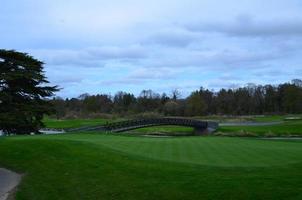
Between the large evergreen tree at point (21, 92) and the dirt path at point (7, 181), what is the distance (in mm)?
5273

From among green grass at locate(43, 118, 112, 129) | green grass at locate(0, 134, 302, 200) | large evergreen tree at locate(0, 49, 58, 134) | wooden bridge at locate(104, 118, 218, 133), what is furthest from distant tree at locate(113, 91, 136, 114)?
green grass at locate(0, 134, 302, 200)

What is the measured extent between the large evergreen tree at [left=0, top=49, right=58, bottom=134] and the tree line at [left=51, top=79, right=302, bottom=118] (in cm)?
12555

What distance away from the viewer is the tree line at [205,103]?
156 meters

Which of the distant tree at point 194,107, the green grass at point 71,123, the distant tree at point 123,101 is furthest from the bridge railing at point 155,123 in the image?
the distant tree at point 123,101

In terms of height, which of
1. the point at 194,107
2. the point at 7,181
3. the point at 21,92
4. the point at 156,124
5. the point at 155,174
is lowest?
the point at 7,181

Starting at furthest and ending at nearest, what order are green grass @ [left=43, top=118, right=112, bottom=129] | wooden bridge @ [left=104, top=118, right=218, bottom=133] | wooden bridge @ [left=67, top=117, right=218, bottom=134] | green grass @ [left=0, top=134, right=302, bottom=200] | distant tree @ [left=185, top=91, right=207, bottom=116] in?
distant tree @ [left=185, top=91, right=207, bottom=116], green grass @ [left=43, top=118, right=112, bottom=129], wooden bridge @ [left=104, top=118, right=218, bottom=133], wooden bridge @ [left=67, top=117, right=218, bottom=134], green grass @ [left=0, top=134, right=302, bottom=200]

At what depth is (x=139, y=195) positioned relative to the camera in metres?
13.0

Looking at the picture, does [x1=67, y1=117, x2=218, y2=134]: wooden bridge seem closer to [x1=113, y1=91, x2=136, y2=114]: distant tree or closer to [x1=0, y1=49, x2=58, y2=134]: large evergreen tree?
[x1=0, y1=49, x2=58, y2=134]: large evergreen tree

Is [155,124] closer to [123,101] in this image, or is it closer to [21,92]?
[21,92]

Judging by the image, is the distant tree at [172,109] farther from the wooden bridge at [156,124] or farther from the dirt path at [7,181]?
the dirt path at [7,181]

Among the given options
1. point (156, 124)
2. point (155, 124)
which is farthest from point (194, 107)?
point (155, 124)

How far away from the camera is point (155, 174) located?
49.9ft

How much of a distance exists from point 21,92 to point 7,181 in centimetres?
1017

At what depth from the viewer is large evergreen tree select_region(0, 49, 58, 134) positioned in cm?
2488
